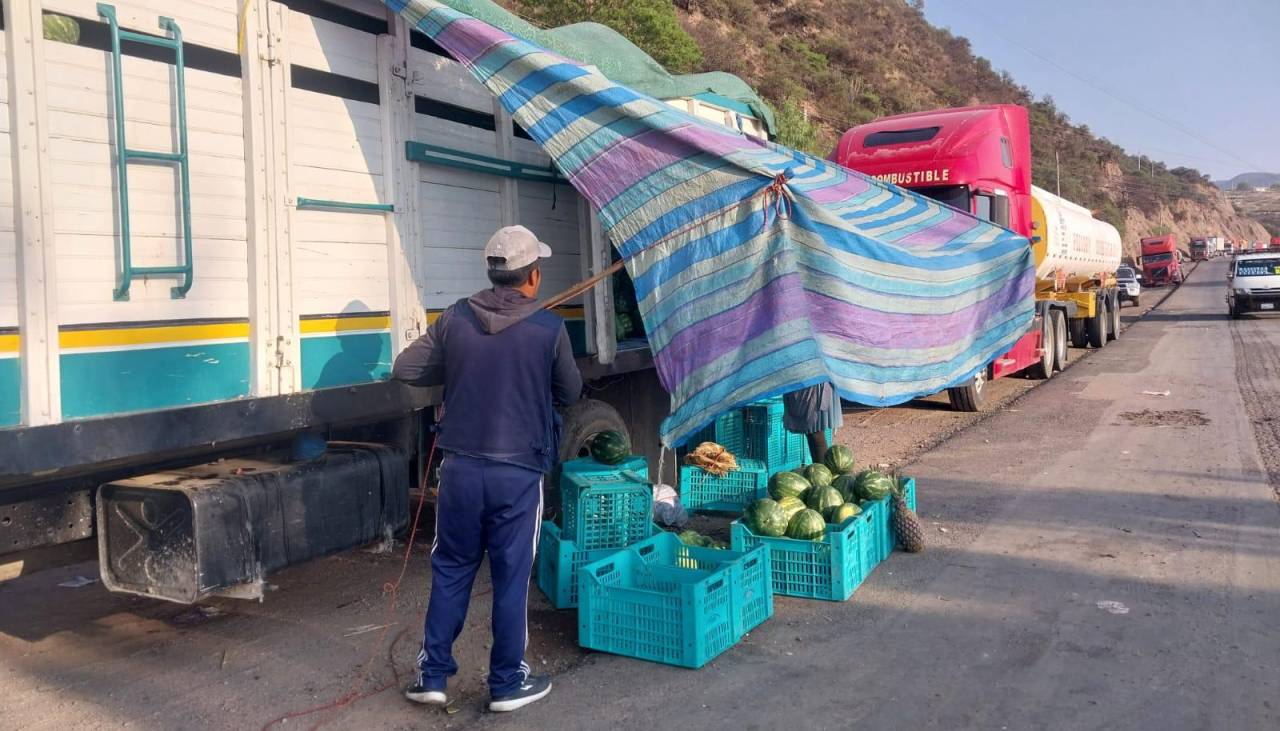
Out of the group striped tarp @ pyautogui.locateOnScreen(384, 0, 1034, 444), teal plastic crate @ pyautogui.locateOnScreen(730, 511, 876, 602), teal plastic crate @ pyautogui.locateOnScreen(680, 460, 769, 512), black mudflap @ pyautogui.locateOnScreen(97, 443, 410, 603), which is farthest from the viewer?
teal plastic crate @ pyautogui.locateOnScreen(680, 460, 769, 512)

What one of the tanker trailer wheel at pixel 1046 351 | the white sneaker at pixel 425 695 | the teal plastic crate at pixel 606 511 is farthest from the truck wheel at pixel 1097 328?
the white sneaker at pixel 425 695

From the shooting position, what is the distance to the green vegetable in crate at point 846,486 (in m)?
6.37

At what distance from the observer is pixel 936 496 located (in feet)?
26.7

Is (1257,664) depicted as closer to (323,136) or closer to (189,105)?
(323,136)

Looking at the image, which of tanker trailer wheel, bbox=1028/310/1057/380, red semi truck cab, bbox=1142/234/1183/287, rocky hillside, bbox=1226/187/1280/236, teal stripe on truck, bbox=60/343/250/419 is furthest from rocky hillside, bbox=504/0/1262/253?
rocky hillside, bbox=1226/187/1280/236

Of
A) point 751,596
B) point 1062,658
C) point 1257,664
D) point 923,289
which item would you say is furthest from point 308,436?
point 1257,664

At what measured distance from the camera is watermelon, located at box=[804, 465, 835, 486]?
642 cm

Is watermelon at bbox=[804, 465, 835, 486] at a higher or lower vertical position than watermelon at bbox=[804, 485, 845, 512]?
higher

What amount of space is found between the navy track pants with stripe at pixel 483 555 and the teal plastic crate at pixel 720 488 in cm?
309

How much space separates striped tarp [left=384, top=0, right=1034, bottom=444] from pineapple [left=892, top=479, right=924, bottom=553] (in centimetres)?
120

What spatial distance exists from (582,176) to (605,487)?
1.73 meters

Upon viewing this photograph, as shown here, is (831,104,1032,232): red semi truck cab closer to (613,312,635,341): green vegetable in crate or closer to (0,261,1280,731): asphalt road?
(0,261,1280,731): asphalt road

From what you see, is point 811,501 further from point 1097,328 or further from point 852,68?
point 852,68

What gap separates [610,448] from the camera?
6.19 metres
